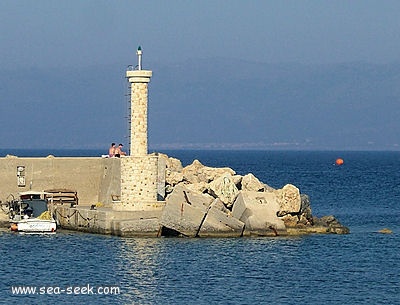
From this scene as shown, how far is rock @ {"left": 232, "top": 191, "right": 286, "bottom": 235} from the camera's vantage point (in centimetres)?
4734

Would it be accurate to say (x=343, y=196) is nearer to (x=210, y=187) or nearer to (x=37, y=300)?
(x=210, y=187)

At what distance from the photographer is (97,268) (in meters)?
40.6

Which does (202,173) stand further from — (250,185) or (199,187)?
(250,185)

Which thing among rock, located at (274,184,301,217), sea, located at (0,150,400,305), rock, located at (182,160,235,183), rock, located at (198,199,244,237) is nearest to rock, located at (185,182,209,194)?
rock, located at (274,184,301,217)

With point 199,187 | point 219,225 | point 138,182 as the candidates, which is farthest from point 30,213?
point 219,225

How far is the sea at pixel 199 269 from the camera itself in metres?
35.4

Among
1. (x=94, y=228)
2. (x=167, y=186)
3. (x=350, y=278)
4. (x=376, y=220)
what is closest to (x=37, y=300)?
(x=350, y=278)

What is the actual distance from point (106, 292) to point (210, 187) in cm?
1614

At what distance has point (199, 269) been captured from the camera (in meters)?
40.4

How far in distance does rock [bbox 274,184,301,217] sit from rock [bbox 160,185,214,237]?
419cm

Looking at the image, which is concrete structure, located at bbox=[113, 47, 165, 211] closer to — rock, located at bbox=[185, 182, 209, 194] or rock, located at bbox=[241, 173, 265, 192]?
rock, located at bbox=[185, 182, 209, 194]

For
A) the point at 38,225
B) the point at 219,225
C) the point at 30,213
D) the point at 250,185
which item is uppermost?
the point at 250,185

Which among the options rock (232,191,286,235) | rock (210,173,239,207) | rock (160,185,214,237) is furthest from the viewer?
rock (210,173,239,207)

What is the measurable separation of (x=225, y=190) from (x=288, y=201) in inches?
107
